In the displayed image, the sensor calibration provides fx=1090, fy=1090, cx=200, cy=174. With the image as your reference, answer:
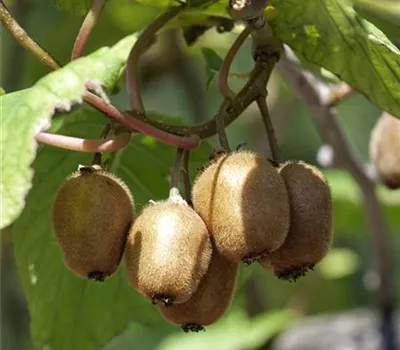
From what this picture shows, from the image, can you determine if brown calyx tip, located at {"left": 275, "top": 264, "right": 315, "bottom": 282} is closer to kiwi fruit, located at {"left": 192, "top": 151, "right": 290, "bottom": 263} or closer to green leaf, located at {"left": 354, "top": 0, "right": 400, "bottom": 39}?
kiwi fruit, located at {"left": 192, "top": 151, "right": 290, "bottom": 263}

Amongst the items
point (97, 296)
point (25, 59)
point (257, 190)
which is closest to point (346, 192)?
point (25, 59)

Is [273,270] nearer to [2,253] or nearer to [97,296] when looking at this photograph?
[97,296]

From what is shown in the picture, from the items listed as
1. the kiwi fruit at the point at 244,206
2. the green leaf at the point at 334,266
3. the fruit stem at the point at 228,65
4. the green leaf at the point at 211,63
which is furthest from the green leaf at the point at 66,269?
the green leaf at the point at 334,266

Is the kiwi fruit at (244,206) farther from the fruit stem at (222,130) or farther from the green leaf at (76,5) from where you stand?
the green leaf at (76,5)

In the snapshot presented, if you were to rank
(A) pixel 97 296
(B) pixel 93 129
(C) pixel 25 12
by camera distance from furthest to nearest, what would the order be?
(C) pixel 25 12, (A) pixel 97 296, (B) pixel 93 129

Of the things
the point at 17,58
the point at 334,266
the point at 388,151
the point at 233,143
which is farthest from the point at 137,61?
the point at 233,143

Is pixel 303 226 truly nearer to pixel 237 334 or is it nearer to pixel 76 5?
pixel 76 5
